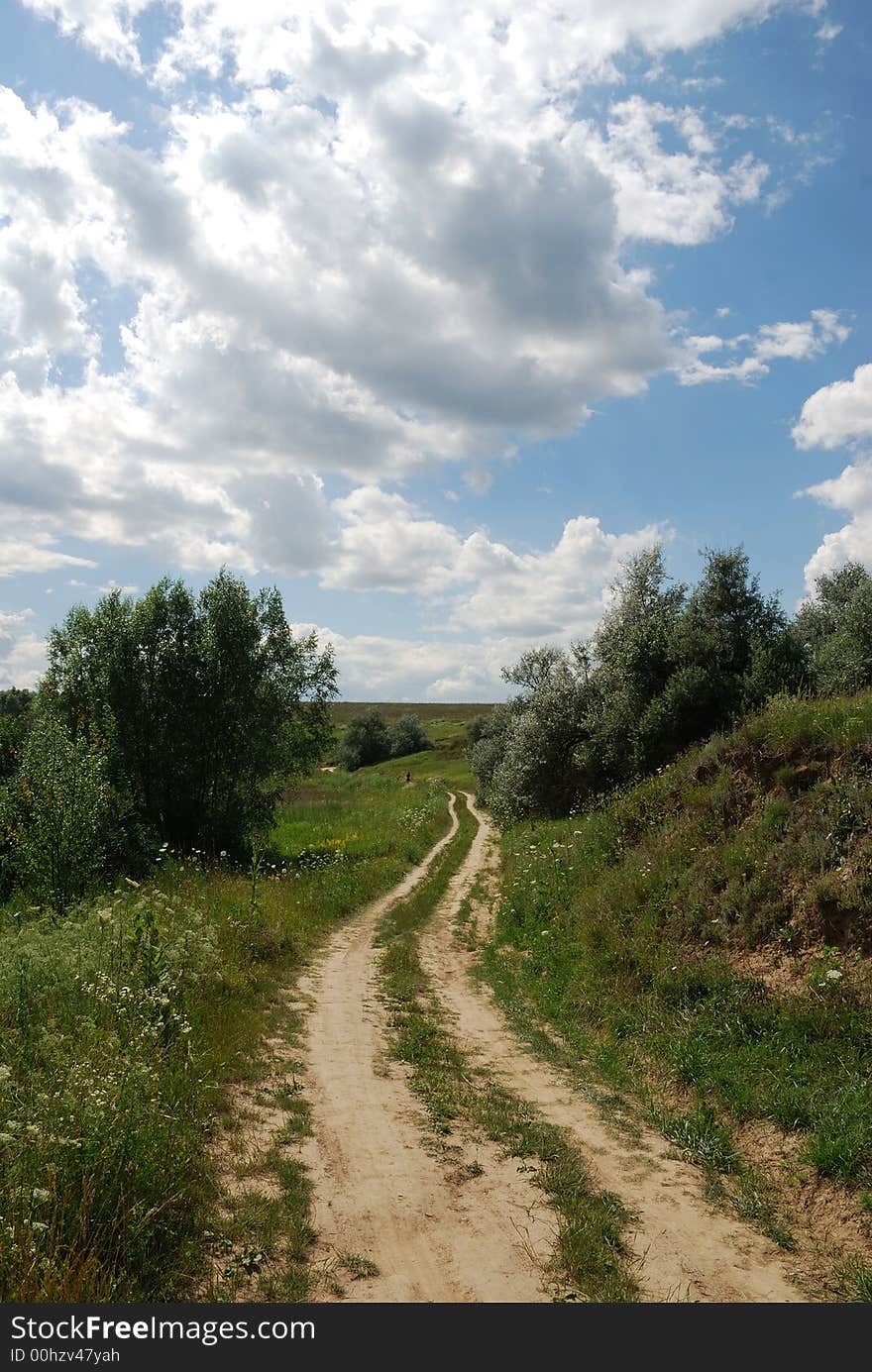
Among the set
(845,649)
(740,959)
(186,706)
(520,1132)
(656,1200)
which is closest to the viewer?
(656,1200)

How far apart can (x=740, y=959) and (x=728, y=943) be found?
41 cm

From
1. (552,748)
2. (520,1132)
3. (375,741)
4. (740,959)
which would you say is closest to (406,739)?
(375,741)

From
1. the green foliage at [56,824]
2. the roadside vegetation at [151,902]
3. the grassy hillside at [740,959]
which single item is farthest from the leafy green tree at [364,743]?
the grassy hillside at [740,959]

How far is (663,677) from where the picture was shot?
25.1 m

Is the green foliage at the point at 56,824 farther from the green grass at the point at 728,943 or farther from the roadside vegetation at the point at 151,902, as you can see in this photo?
the green grass at the point at 728,943

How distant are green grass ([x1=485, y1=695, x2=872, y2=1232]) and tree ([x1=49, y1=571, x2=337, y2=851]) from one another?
632 inches

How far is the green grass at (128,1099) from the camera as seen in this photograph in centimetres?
460

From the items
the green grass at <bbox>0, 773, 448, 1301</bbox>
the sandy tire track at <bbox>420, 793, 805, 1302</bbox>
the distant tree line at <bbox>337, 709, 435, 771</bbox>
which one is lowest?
the sandy tire track at <bbox>420, 793, 805, 1302</bbox>

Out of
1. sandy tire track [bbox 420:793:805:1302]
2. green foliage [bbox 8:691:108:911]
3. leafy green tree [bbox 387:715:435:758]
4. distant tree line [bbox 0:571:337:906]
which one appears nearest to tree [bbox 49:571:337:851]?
distant tree line [bbox 0:571:337:906]

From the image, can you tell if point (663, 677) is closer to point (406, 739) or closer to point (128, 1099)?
point (128, 1099)

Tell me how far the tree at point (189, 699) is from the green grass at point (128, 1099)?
1524cm

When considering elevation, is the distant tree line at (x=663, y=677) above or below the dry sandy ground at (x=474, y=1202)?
above

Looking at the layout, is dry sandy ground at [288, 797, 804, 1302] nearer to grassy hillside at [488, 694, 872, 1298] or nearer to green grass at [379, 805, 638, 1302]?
green grass at [379, 805, 638, 1302]

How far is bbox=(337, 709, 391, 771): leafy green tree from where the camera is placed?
103 meters
